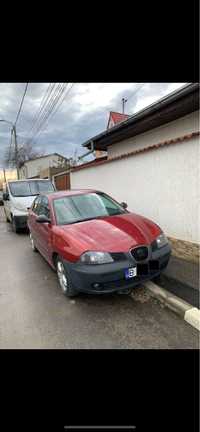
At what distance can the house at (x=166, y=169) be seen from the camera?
450 centimetres

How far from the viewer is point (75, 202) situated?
4270mm

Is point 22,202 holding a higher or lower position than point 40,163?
lower

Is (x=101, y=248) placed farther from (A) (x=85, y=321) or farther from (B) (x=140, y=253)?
(A) (x=85, y=321)

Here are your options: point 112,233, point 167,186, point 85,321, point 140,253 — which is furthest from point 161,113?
point 85,321

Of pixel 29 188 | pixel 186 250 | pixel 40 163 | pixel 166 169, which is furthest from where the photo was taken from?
pixel 40 163

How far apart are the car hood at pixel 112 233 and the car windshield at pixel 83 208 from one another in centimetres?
23

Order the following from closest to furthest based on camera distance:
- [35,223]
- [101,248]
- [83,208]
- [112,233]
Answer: [101,248], [112,233], [83,208], [35,223]

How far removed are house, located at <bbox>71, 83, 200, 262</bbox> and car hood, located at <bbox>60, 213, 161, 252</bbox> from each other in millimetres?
1305

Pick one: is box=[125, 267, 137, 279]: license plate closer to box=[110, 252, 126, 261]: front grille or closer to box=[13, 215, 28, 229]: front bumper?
box=[110, 252, 126, 261]: front grille

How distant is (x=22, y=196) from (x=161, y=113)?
5491 mm

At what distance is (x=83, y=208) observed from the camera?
4.13m

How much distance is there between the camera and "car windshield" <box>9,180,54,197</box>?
9.23 m

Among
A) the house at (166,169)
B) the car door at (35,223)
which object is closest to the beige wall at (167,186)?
the house at (166,169)
